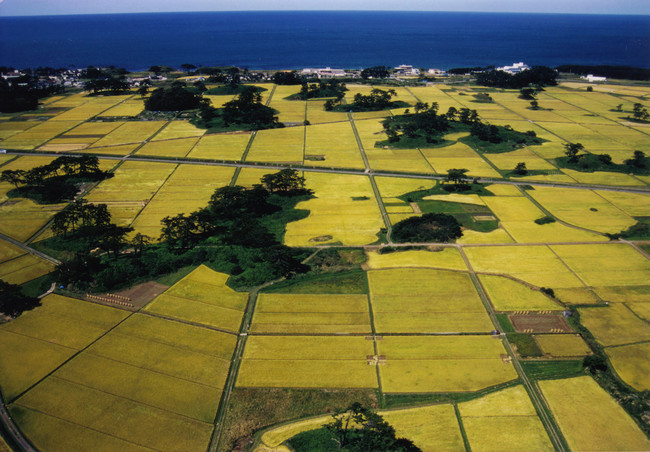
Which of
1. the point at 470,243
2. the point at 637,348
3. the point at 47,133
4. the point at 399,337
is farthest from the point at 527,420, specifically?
the point at 47,133

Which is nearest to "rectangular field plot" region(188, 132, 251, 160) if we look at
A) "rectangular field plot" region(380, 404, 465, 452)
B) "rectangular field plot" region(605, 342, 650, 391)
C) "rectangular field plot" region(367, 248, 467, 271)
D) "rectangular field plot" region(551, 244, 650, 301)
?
"rectangular field plot" region(367, 248, 467, 271)

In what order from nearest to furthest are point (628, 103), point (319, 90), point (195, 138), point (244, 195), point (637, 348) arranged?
point (637, 348), point (244, 195), point (195, 138), point (628, 103), point (319, 90)

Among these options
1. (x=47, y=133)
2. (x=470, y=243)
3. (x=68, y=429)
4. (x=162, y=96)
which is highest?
(x=162, y=96)

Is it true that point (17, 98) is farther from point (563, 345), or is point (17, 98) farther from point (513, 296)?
point (563, 345)

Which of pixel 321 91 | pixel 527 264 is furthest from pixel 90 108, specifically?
pixel 527 264

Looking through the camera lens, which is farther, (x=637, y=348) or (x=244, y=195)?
(x=244, y=195)

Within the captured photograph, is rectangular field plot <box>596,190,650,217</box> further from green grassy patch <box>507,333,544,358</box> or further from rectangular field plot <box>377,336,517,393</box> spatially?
rectangular field plot <box>377,336,517,393</box>

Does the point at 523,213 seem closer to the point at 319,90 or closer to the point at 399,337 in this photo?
the point at 399,337
